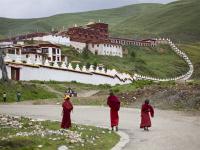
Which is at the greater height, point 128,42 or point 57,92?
point 128,42

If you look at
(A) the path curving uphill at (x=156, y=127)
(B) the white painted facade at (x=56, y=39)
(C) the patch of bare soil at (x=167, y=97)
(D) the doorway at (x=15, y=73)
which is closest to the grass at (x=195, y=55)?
(B) the white painted facade at (x=56, y=39)

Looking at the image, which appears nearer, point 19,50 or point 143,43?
point 19,50

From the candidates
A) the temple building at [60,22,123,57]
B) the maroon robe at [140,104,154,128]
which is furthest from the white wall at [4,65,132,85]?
the maroon robe at [140,104,154,128]

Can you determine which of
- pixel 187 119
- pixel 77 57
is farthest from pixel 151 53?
pixel 187 119

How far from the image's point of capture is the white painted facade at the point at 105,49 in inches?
4085

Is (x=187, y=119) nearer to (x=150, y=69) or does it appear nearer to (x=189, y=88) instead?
(x=189, y=88)

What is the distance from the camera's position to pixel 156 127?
22.8 metres

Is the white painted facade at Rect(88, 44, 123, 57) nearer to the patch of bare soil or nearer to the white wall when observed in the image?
the white wall

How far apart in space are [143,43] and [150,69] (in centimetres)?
3065

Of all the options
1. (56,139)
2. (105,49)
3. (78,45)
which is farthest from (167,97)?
(105,49)

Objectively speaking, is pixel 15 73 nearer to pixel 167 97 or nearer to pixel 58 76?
pixel 58 76

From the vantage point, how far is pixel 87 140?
1783 cm

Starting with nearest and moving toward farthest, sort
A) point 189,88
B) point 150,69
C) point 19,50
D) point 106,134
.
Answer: point 106,134, point 189,88, point 19,50, point 150,69

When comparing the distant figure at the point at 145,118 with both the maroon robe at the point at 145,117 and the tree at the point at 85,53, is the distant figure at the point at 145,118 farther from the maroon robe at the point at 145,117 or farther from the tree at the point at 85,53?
the tree at the point at 85,53
